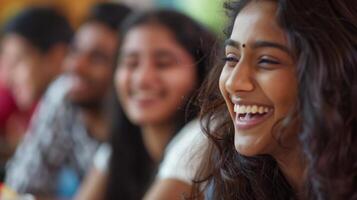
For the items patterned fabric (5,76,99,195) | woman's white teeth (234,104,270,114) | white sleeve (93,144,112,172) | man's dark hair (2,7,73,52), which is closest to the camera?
woman's white teeth (234,104,270,114)

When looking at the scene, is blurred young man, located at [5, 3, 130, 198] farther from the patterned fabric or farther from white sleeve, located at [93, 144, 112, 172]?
white sleeve, located at [93, 144, 112, 172]

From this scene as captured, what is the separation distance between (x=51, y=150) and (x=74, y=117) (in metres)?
0.16

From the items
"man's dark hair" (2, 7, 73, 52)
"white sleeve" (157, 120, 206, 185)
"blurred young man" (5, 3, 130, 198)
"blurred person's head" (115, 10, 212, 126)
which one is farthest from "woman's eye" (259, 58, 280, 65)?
"man's dark hair" (2, 7, 73, 52)

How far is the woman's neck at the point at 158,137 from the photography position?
1882mm

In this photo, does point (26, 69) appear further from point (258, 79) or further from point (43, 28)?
point (258, 79)

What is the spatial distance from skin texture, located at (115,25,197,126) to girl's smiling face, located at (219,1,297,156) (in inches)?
27.1

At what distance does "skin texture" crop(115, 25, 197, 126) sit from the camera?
183cm

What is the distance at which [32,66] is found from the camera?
2.77 meters

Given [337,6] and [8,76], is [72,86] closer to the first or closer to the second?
[8,76]

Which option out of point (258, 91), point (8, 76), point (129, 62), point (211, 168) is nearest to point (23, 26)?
point (8, 76)

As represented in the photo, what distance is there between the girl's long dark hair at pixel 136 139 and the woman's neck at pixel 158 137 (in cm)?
4

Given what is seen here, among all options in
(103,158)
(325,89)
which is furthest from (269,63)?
(103,158)

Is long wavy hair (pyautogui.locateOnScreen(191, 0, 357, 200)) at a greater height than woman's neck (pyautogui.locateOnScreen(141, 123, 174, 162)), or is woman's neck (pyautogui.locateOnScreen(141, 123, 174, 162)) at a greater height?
long wavy hair (pyautogui.locateOnScreen(191, 0, 357, 200))

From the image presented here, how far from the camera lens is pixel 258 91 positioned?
1.05 metres
